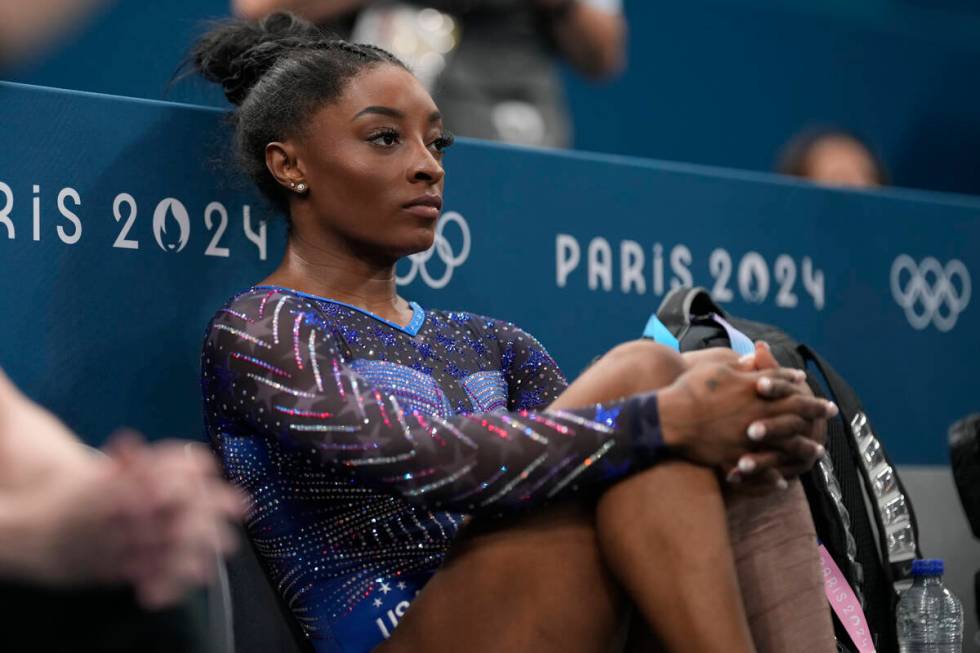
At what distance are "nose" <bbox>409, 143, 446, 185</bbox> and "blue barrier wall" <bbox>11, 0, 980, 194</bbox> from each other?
2.36 meters

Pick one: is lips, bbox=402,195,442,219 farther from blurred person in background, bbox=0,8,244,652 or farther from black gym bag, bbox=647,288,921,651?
blurred person in background, bbox=0,8,244,652

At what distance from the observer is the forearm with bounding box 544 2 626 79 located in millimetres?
3322

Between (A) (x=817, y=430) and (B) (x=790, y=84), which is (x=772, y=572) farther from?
(B) (x=790, y=84)

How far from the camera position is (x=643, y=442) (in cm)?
173

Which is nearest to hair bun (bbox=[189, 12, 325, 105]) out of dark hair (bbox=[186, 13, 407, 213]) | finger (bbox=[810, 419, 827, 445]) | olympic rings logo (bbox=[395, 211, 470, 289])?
dark hair (bbox=[186, 13, 407, 213])

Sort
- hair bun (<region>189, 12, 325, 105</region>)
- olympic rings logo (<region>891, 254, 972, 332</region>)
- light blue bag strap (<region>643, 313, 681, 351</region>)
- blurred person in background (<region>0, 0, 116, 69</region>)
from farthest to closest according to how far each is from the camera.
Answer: olympic rings logo (<region>891, 254, 972, 332</region>)
light blue bag strap (<region>643, 313, 681, 351</region>)
hair bun (<region>189, 12, 325, 105</region>)
blurred person in background (<region>0, 0, 116, 69</region>)

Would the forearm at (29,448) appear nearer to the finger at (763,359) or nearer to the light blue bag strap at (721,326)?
the finger at (763,359)

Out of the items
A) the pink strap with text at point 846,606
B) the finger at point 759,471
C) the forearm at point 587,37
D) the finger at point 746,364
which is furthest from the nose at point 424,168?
the forearm at point 587,37

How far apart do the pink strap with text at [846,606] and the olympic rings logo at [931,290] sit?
42.8 inches

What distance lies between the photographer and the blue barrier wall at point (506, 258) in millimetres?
2104

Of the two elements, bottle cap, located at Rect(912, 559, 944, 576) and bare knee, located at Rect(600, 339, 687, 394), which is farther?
bottle cap, located at Rect(912, 559, 944, 576)

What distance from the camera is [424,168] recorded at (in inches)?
84.2

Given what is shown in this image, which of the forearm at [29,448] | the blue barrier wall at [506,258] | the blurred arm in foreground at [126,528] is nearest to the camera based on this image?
the blurred arm in foreground at [126,528]

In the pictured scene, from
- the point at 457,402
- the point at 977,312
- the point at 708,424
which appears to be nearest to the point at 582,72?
the point at 977,312
